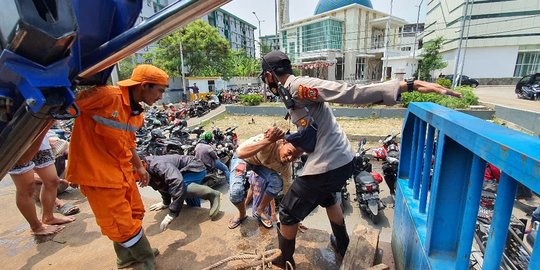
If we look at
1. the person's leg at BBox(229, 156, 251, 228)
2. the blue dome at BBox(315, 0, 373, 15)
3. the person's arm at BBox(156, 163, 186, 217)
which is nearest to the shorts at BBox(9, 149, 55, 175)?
the person's arm at BBox(156, 163, 186, 217)

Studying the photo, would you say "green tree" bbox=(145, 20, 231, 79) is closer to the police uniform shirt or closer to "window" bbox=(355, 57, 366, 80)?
"window" bbox=(355, 57, 366, 80)

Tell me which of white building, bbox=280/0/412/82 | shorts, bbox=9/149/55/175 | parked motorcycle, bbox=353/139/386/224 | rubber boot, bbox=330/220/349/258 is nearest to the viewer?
rubber boot, bbox=330/220/349/258

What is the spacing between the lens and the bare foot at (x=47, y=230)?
3027 millimetres

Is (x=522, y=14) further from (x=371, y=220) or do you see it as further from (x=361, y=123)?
(x=371, y=220)

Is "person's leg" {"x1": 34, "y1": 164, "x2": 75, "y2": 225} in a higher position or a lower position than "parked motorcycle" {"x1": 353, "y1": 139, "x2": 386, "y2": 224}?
higher

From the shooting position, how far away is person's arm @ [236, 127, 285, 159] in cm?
238

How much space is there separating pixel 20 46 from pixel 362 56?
36512 mm

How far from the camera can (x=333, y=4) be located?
3656 centimetres

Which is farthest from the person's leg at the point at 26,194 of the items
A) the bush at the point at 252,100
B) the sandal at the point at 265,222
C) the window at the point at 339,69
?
the window at the point at 339,69

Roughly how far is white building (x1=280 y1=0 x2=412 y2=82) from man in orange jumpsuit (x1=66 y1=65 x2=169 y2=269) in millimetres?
32690

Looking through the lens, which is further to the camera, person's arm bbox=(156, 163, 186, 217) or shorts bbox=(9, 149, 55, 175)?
person's arm bbox=(156, 163, 186, 217)

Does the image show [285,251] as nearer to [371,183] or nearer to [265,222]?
[265,222]

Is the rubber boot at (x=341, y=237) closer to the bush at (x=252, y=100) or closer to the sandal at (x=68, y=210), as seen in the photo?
the sandal at (x=68, y=210)

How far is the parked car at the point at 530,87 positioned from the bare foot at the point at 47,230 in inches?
800
